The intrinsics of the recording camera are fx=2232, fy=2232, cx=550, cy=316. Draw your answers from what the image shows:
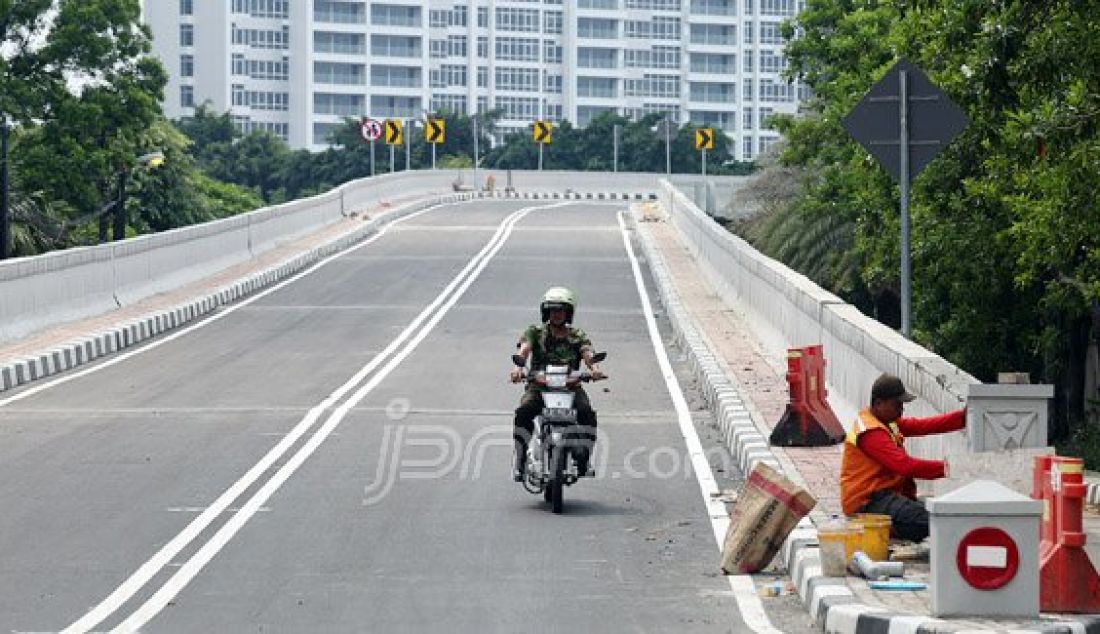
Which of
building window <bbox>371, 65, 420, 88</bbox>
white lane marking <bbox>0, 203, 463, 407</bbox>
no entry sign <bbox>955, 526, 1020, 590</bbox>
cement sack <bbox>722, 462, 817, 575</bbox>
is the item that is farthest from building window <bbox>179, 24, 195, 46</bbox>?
no entry sign <bbox>955, 526, 1020, 590</bbox>

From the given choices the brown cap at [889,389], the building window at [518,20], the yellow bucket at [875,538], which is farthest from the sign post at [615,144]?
the yellow bucket at [875,538]

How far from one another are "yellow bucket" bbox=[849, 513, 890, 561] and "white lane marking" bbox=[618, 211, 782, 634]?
667 millimetres

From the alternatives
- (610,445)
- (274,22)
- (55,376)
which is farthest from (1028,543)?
(274,22)

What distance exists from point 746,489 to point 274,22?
159 meters

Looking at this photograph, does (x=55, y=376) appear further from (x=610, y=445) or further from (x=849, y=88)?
(x=849, y=88)

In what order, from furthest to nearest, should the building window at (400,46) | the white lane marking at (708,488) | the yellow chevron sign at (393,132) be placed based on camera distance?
Result: the building window at (400,46) < the yellow chevron sign at (393,132) < the white lane marking at (708,488)

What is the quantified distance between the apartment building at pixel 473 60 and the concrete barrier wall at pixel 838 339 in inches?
5100

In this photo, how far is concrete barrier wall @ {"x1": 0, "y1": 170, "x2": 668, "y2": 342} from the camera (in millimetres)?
30000

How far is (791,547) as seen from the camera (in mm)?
13016

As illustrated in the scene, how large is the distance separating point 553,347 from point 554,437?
96 cm

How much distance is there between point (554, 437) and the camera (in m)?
15.5

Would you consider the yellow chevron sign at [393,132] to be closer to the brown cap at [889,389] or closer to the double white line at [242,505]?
the double white line at [242,505]

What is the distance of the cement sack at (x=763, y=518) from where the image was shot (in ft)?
41.8

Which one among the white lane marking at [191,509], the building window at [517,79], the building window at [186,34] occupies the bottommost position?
the white lane marking at [191,509]
